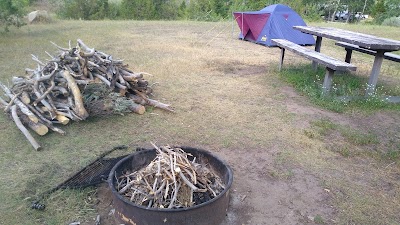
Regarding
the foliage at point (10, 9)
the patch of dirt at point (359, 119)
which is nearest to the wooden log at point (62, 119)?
the patch of dirt at point (359, 119)

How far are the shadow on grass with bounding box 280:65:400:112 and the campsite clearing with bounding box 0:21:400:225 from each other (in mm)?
173

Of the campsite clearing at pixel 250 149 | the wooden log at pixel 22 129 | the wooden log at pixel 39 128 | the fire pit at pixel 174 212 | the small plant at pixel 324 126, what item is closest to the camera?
the fire pit at pixel 174 212

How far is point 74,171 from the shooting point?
3.51m

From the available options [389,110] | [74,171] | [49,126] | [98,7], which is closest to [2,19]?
A: [49,126]

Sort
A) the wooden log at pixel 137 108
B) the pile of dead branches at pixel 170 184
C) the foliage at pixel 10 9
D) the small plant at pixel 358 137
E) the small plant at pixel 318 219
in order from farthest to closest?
the foliage at pixel 10 9 → the wooden log at pixel 137 108 → the small plant at pixel 358 137 → the small plant at pixel 318 219 → the pile of dead branches at pixel 170 184

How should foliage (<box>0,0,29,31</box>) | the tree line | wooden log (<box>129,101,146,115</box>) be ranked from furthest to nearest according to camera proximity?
1. the tree line
2. foliage (<box>0,0,29,31</box>)
3. wooden log (<box>129,101,146,115</box>)

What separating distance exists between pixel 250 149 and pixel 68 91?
8.39ft

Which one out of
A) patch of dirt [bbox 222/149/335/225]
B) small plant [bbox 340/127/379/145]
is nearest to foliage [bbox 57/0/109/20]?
small plant [bbox 340/127/379/145]

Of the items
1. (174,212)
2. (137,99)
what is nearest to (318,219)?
(174,212)

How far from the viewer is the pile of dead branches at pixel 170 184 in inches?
105

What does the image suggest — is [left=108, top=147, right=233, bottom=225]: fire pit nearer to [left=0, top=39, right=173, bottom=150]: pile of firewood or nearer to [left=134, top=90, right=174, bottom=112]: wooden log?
[left=0, top=39, right=173, bottom=150]: pile of firewood

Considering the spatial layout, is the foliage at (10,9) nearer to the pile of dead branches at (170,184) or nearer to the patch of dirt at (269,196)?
the patch of dirt at (269,196)

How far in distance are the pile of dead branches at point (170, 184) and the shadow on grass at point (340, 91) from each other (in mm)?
3276

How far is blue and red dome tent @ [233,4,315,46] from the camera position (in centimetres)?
1083
